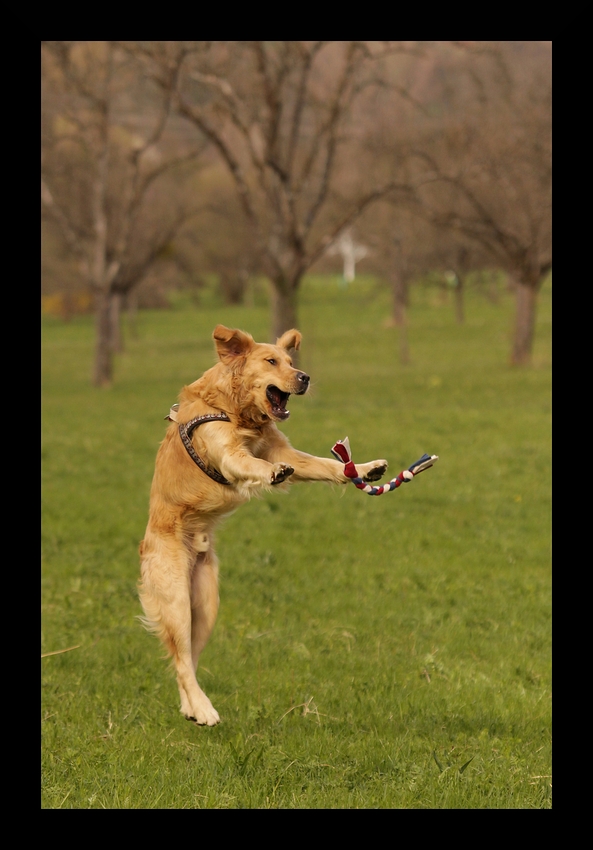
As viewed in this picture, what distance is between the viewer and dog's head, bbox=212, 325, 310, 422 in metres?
4.30

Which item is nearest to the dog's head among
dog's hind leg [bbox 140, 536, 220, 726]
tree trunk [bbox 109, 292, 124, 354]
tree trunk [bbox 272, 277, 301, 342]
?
dog's hind leg [bbox 140, 536, 220, 726]

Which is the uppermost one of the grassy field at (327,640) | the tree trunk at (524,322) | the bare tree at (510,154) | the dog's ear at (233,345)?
the bare tree at (510,154)

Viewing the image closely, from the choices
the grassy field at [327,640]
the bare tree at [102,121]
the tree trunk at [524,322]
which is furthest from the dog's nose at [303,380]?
the tree trunk at [524,322]

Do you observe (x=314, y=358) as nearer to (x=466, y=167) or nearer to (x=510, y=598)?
(x=466, y=167)

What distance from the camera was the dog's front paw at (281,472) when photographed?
4.23 metres

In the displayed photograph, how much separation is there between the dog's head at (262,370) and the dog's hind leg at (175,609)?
1.00m

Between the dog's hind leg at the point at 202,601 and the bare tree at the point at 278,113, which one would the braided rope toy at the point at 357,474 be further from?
the bare tree at the point at 278,113

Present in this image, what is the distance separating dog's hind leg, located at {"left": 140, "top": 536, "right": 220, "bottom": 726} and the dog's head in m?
1.00

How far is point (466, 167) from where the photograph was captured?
24.0 m

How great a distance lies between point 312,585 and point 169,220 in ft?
113

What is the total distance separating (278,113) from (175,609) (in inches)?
819

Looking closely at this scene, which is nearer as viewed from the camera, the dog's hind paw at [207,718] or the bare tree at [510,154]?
the dog's hind paw at [207,718]

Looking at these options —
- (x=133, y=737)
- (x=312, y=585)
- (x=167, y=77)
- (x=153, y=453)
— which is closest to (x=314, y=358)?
(x=167, y=77)


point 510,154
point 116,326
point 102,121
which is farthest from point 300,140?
point 116,326
